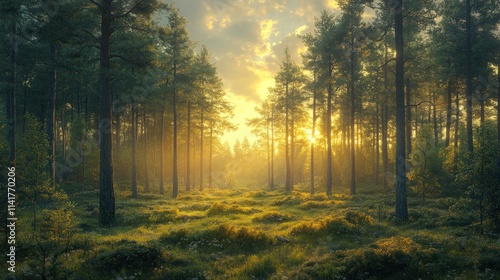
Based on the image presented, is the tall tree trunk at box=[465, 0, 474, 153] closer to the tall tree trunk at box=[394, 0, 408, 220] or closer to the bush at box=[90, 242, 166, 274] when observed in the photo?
the tall tree trunk at box=[394, 0, 408, 220]

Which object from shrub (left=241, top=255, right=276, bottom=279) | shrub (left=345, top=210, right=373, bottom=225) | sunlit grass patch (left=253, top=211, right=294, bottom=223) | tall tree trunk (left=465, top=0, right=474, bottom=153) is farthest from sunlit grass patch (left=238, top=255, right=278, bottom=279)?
tall tree trunk (left=465, top=0, right=474, bottom=153)

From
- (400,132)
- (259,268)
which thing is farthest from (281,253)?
(400,132)

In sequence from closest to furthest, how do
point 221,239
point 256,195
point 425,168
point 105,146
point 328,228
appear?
point 221,239 < point 328,228 < point 105,146 < point 425,168 < point 256,195

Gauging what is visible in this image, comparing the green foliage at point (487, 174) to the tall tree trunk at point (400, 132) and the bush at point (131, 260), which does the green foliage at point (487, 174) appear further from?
the bush at point (131, 260)

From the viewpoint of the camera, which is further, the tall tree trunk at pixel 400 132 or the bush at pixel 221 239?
the tall tree trunk at pixel 400 132

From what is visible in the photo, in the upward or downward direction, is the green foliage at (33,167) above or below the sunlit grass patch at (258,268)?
above

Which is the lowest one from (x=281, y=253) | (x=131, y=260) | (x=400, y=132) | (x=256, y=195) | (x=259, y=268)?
(x=256, y=195)

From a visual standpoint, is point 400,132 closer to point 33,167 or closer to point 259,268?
point 259,268

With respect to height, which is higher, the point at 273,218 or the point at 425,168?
the point at 425,168

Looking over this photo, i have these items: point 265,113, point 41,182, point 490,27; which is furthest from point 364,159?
point 41,182

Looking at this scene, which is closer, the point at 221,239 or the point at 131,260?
the point at 131,260

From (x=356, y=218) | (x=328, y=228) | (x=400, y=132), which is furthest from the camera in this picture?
(x=400, y=132)

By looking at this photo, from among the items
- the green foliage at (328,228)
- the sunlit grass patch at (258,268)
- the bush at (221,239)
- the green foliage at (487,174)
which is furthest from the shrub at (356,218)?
the sunlit grass patch at (258,268)

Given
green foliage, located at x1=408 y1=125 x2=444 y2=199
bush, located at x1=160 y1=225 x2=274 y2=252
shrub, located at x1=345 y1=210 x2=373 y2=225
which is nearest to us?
bush, located at x1=160 y1=225 x2=274 y2=252
